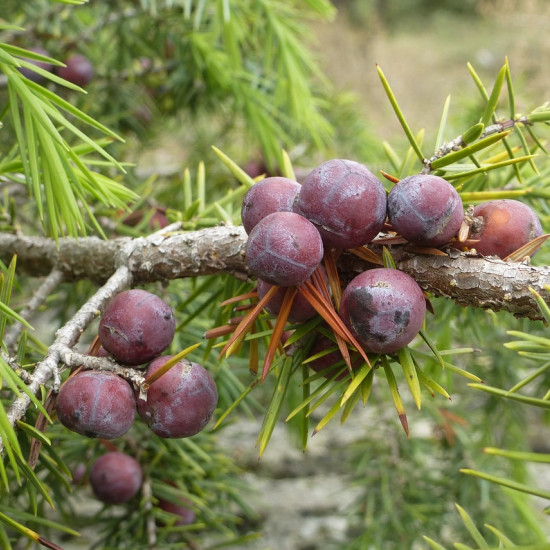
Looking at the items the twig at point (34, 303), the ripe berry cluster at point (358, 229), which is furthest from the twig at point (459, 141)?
the twig at point (34, 303)

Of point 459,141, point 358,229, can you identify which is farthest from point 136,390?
point 459,141

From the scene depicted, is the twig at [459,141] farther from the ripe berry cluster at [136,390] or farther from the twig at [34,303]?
the twig at [34,303]

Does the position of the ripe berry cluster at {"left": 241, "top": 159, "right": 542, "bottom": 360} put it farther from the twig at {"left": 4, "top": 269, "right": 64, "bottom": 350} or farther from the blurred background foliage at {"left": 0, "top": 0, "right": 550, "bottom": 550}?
the twig at {"left": 4, "top": 269, "right": 64, "bottom": 350}

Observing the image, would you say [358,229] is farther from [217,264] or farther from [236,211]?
[236,211]

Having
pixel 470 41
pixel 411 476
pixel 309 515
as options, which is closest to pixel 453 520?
pixel 411 476

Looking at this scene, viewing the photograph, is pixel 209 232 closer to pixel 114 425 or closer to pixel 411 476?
pixel 114 425
